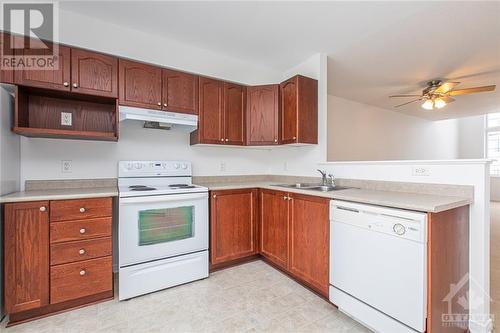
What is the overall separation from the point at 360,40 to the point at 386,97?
108 inches

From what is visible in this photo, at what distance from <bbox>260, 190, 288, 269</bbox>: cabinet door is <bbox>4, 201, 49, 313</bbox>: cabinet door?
194 centimetres

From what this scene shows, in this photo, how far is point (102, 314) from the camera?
173 cm

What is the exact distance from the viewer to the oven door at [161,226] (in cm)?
191

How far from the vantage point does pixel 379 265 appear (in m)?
1.46

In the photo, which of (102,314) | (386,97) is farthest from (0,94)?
(386,97)

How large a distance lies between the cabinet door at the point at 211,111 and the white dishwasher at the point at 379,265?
5.15 ft

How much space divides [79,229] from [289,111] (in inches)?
92.9

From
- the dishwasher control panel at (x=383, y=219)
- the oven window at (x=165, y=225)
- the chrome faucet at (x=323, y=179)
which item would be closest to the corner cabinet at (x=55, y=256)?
the oven window at (x=165, y=225)

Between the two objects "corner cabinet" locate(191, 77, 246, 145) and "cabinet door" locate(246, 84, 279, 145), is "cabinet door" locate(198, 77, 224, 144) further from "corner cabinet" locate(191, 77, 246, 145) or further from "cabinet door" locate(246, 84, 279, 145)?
"cabinet door" locate(246, 84, 279, 145)

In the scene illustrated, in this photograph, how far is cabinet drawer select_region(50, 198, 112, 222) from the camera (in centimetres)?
171

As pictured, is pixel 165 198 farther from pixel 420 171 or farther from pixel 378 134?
pixel 378 134

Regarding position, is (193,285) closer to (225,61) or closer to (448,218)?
(448,218)

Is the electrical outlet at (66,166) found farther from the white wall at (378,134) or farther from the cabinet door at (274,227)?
the white wall at (378,134)

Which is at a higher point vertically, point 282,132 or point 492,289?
point 282,132
